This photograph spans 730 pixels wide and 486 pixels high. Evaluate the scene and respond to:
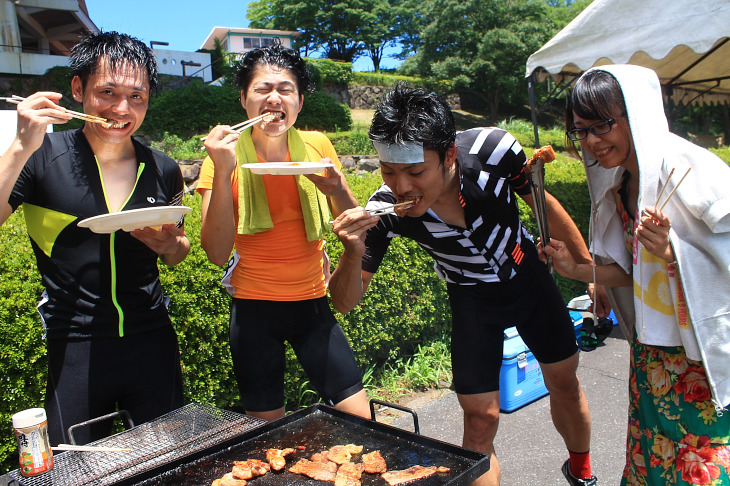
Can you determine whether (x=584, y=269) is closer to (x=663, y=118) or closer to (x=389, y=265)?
(x=663, y=118)

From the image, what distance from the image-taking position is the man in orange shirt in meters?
2.49

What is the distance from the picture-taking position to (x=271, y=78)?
2.49 metres

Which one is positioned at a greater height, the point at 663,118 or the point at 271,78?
the point at 271,78

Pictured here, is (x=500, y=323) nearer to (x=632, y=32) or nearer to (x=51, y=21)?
(x=632, y=32)

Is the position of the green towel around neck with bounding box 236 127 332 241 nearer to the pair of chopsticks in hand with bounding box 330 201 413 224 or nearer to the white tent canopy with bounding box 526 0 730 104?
the pair of chopsticks in hand with bounding box 330 201 413 224

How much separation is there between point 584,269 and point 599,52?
5121 millimetres

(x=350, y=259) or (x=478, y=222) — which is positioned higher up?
(x=478, y=222)

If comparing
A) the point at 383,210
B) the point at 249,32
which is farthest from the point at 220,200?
the point at 249,32

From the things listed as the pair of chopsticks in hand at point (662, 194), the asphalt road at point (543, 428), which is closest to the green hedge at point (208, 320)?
the asphalt road at point (543, 428)

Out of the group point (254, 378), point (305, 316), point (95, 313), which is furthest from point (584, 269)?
point (95, 313)

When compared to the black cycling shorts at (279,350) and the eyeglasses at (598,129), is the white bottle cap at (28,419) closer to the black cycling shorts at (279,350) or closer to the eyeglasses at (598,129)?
the black cycling shorts at (279,350)

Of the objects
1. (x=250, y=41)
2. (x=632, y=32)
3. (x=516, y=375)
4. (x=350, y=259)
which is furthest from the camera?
(x=250, y=41)

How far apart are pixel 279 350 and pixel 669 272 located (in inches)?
67.2

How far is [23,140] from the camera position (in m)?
1.91
